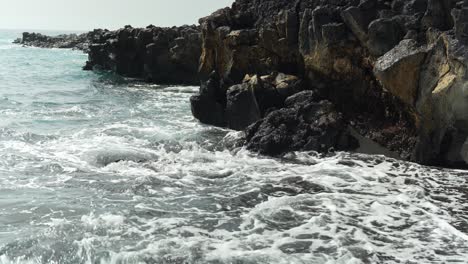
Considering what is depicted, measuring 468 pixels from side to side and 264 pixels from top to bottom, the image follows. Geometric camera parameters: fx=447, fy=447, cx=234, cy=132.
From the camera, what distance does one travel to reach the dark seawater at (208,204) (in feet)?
30.3

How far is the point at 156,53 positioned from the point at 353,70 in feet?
94.9

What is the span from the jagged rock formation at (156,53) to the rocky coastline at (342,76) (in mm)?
15842

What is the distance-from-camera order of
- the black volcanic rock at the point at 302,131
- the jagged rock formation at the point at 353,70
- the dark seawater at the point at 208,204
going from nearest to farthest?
the dark seawater at the point at 208,204 → the jagged rock formation at the point at 353,70 → the black volcanic rock at the point at 302,131

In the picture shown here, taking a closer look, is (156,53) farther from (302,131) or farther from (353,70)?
(302,131)

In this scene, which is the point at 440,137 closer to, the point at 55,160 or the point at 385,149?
the point at 385,149

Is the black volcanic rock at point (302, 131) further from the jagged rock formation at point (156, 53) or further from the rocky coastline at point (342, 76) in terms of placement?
the jagged rock formation at point (156, 53)

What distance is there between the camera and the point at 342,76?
19.3 meters

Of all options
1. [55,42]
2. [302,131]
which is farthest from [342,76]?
[55,42]

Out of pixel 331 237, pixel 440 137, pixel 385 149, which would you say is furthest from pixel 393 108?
pixel 331 237

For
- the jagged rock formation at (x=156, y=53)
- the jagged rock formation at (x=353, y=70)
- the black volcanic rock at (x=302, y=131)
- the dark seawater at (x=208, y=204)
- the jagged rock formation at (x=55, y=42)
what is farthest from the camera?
the jagged rock formation at (x=55, y=42)

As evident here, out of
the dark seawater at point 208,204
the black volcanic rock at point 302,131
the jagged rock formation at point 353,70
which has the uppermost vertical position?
the jagged rock formation at point 353,70

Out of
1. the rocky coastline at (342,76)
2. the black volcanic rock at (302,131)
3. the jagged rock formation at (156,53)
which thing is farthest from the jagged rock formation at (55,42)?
the black volcanic rock at (302,131)

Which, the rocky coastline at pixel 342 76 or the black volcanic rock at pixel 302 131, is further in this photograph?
the black volcanic rock at pixel 302 131

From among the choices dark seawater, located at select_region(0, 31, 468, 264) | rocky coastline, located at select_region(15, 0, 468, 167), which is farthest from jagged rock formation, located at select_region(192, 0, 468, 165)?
dark seawater, located at select_region(0, 31, 468, 264)
